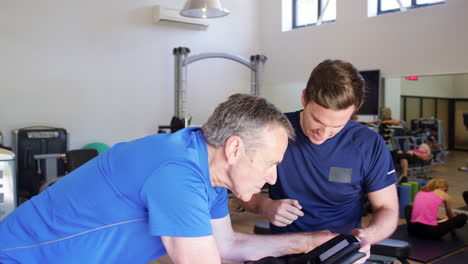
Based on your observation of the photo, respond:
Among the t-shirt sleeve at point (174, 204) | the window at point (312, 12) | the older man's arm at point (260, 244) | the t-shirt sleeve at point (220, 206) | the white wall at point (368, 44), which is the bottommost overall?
the older man's arm at point (260, 244)

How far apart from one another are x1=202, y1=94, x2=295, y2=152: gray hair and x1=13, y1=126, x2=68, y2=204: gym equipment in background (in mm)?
4651

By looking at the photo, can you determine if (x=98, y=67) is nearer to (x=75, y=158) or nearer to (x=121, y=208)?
(x=75, y=158)

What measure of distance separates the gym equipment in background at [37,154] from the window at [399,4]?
4.69 metres

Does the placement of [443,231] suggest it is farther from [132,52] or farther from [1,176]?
[132,52]

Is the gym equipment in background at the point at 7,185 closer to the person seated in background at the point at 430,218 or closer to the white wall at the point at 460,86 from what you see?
the person seated in background at the point at 430,218

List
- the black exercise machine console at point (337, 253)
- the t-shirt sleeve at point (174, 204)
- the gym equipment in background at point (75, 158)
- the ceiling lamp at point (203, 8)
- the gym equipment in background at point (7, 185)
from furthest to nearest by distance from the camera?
1. the ceiling lamp at point (203, 8)
2. the gym equipment in background at point (75, 158)
3. the gym equipment in background at point (7, 185)
4. the black exercise machine console at point (337, 253)
5. the t-shirt sleeve at point (174, 204)

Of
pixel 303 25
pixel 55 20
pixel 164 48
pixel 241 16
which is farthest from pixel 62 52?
pixel 303 25

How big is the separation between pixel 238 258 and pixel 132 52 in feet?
18.7

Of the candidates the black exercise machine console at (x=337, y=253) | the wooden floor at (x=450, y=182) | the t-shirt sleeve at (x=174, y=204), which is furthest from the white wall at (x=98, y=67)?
the t-shirt sleeve at (x=174, y=204)

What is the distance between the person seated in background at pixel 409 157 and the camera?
6.34 meters

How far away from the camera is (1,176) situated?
1.79 metres

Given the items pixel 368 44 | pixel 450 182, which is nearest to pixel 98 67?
pixel 368 44

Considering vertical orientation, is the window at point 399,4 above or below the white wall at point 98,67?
above

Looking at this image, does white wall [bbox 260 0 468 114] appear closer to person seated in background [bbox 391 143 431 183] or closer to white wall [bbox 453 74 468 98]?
white wall [bbox 453 74 468 98]
